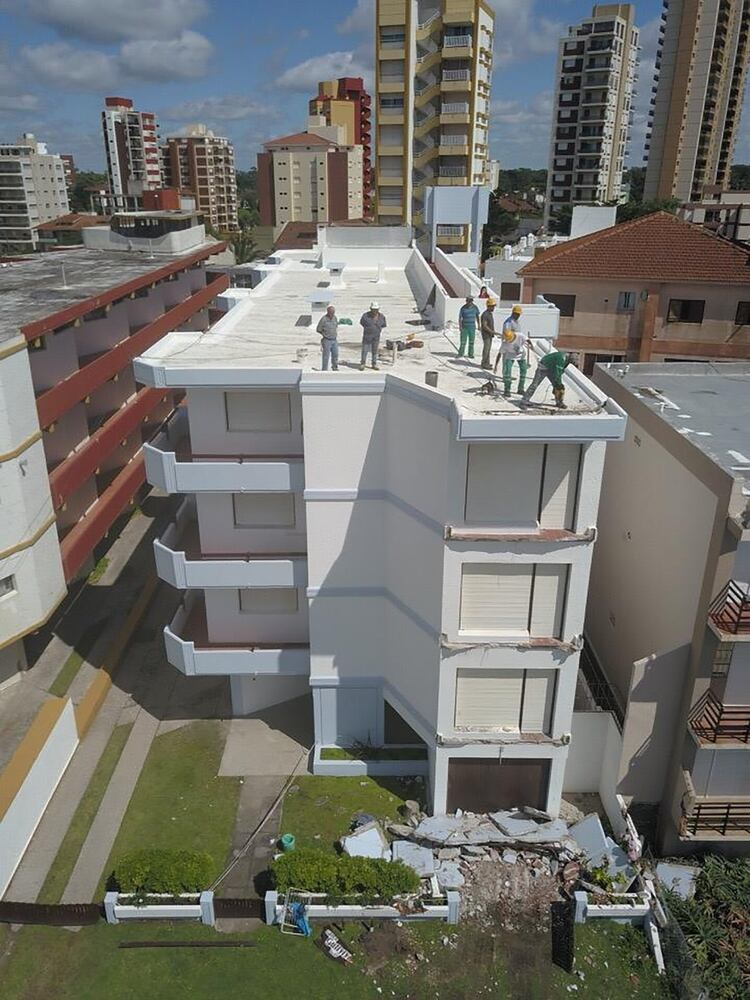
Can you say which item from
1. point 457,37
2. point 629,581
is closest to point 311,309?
point 629,581

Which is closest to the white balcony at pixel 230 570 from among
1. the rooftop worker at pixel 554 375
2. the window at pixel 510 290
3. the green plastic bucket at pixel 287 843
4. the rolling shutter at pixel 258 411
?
the rolling shutter at pixel 258 411

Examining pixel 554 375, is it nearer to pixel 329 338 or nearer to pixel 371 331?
pixel 371 331

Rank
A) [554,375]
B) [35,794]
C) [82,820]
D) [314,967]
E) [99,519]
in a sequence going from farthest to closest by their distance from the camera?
[99,519] → [82,820] → [35,794] → [314,967] → [554,375]

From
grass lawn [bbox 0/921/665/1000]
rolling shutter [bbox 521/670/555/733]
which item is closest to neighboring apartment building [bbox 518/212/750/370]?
rolling shutter [bbox 521/670/555/733]

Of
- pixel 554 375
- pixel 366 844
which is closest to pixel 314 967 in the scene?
pixel 366 844

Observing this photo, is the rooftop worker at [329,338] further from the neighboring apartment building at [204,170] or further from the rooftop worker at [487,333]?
the neighboring apartment building at [204,170]
